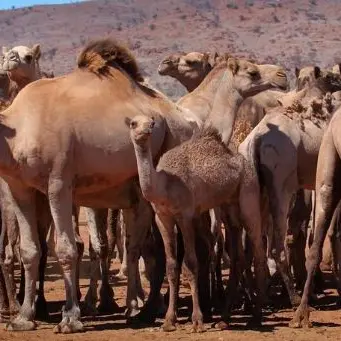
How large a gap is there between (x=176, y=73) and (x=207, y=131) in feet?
17.6

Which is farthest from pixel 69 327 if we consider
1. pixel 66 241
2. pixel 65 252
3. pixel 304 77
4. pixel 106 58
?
pixel 304 77

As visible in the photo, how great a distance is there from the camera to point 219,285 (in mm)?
12859

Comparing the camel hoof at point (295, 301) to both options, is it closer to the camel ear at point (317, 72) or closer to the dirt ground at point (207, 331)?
the dirt ground at point (207, 331)

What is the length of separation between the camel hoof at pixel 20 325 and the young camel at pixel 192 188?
1.33 m

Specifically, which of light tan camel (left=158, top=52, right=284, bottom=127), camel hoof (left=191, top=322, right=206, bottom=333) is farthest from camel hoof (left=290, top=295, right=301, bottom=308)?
A: light tan camel (left=158, top=52, right=284, bottom=127)

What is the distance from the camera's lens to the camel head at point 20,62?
12.1m

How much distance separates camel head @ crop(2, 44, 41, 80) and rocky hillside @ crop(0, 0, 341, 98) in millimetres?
48158

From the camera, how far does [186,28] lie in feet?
288

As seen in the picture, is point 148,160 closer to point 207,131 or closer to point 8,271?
point 207,131

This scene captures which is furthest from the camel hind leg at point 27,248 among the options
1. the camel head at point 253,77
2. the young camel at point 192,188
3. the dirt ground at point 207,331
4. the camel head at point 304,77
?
the camel head at point 304,77

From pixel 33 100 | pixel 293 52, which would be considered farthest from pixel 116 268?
pixel 293 52

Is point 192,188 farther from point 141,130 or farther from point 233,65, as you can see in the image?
point 233,65

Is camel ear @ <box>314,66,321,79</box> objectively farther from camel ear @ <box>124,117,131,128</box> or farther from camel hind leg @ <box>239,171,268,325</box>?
camel ear @ <box>124,117,131,128</box>

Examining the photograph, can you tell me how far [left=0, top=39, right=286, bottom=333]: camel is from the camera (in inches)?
401
